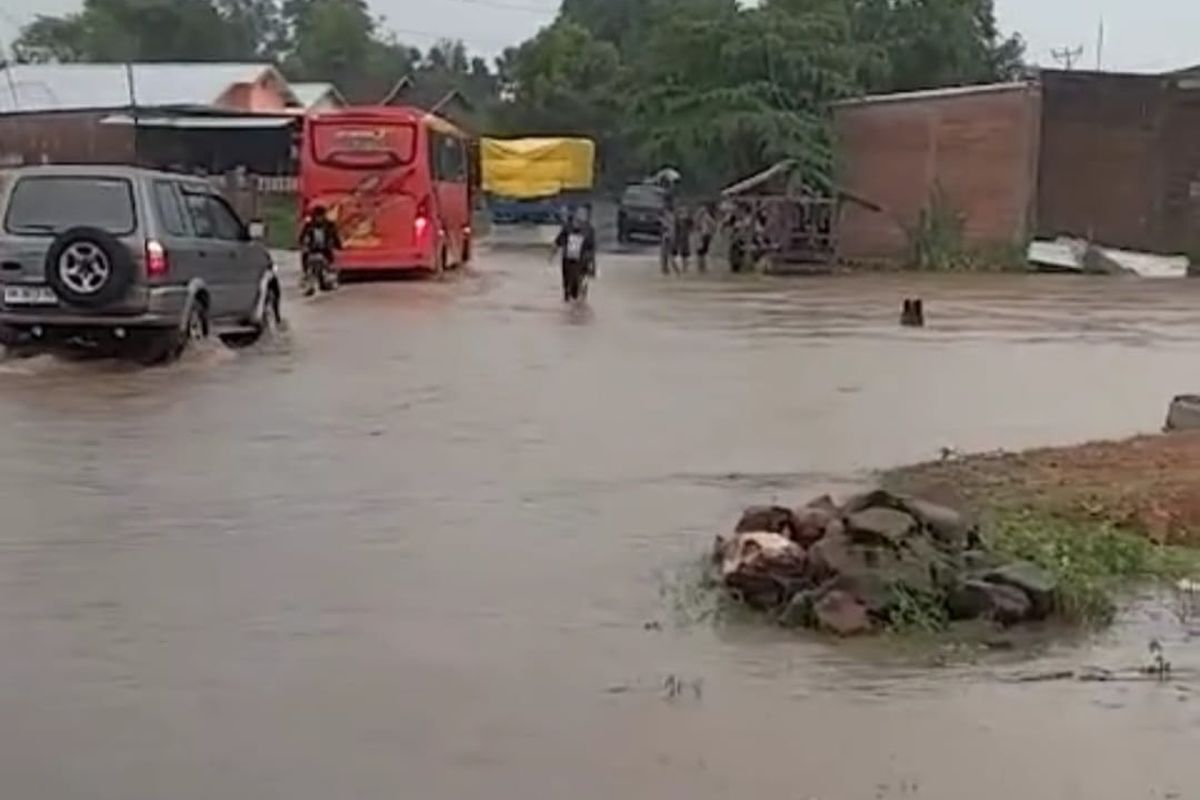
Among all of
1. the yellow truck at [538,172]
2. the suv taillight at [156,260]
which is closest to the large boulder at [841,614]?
the suv taillight at [156,260]

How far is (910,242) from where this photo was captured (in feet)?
143

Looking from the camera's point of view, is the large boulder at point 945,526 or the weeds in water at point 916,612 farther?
the large boulder at point 945,526

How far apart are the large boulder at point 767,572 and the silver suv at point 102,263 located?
31.5 ft

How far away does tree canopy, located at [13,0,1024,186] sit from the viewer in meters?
47.8

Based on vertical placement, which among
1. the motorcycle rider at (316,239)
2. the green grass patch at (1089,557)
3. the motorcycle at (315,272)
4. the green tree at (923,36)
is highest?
the green tree at (923,36)

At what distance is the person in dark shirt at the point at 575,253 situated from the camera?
27.7 metres

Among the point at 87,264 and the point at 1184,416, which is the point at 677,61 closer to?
the point at 87,264

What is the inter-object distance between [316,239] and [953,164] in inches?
722

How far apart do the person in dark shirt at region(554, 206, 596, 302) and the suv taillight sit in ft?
35.6

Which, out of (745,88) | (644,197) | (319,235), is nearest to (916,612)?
(319,235)

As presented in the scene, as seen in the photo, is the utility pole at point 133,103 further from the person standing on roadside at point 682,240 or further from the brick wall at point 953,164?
the brick wall at point 953,164

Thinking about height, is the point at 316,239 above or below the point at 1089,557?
below

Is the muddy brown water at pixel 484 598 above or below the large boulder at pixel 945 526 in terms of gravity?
below

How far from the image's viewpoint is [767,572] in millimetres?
8234
